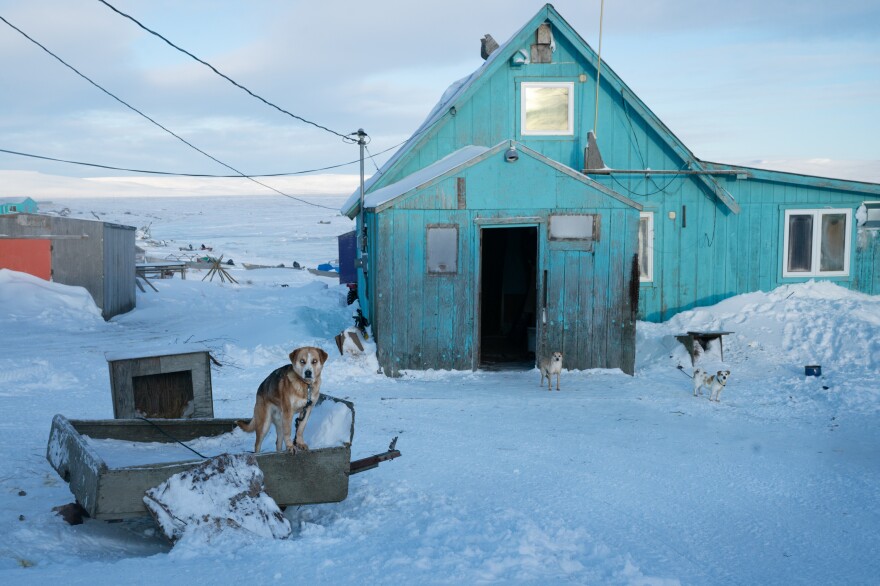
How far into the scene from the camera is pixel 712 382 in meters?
10.9

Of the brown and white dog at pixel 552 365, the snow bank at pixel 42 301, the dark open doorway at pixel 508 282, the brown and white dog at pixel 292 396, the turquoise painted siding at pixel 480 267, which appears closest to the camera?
the brown and white dog at pixel 292 396

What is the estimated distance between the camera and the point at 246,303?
83.6ft

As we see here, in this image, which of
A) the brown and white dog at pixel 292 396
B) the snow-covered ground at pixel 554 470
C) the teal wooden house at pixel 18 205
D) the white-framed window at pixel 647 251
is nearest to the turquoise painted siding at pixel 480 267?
the snow-covered ground at pixel 554 470

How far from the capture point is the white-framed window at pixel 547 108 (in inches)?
629

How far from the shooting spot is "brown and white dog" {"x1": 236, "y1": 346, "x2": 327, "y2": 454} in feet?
20.7

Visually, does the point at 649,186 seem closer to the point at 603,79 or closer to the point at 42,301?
the point at 603,79

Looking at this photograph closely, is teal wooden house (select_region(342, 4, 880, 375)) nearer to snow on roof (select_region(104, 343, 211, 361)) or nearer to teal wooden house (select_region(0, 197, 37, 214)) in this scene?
snow on roof (select_region(104, 343, 211, 361))

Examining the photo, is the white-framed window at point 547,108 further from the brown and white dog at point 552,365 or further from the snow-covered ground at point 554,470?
the brown and white dog at point 552,365

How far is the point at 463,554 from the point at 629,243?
8.70 meters

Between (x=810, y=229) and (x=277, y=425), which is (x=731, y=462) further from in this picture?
(x=810, y=229)

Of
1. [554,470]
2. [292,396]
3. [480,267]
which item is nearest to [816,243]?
[480,267]

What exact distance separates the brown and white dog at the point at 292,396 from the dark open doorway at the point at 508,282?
12.0m

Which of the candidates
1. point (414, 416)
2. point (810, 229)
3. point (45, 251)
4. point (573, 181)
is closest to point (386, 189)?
point (573, 181)

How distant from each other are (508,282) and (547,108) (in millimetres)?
4978
